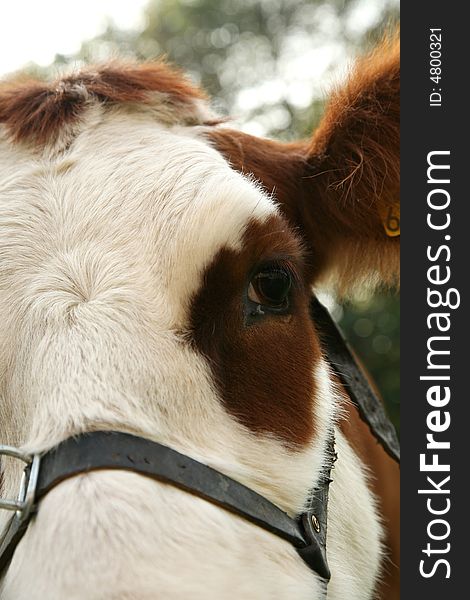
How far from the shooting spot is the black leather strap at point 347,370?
3.37m

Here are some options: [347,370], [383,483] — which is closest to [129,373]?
[347,370]

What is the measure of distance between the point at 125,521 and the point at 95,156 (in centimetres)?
134

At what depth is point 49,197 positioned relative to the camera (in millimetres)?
2418

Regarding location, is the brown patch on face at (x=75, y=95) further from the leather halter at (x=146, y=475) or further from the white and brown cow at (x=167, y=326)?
the leather halter at (x=146, y=475)

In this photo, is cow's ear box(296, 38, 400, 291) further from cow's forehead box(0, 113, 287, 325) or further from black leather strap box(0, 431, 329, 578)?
black leather strap box(0, 431, 329, 578)

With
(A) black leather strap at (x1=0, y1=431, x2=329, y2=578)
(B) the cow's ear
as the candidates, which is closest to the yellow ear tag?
(B) the cow's ear

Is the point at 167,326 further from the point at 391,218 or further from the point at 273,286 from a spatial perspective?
the point at 391,218

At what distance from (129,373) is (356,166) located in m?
1.54

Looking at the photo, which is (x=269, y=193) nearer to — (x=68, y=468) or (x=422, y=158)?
(x=422, y=158)

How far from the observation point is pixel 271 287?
96.3 inches

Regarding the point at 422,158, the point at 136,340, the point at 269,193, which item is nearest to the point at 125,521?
the point at 136,340

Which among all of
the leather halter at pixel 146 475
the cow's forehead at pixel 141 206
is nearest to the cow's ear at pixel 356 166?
the cow's forehead at pixel 141 206

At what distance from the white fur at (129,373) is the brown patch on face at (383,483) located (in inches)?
32.4

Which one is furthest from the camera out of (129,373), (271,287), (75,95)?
(75,95)
